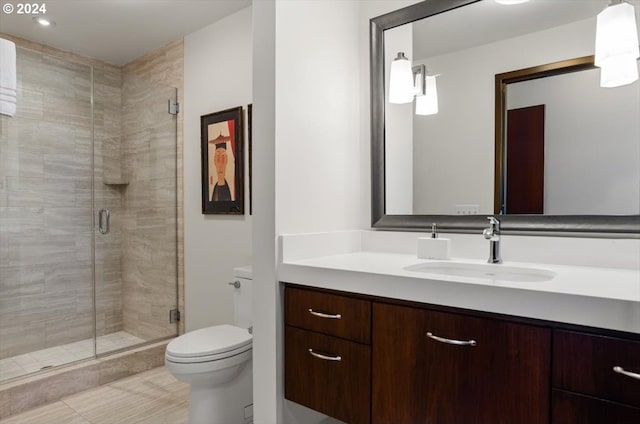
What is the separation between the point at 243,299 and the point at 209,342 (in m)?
0.35

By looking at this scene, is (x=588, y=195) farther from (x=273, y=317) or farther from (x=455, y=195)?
(x=273, y=317)

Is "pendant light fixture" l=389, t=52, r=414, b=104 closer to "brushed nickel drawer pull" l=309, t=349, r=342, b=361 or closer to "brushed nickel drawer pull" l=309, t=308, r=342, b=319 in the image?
"brushed nickel drawer pull" l=309, t=308, r=342, b=319

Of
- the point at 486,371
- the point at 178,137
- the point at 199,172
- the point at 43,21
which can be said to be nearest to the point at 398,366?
the point at 486,371

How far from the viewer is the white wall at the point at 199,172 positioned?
2580 mm

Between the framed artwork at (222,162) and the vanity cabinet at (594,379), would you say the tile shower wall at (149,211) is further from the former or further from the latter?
the vanity cabinet at (594,379)

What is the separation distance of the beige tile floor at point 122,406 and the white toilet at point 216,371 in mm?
363

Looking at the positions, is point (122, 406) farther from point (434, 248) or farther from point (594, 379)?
point (594, 379)

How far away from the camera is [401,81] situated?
1850mm

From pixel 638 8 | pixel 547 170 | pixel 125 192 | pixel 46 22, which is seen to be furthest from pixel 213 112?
pixel 638 8

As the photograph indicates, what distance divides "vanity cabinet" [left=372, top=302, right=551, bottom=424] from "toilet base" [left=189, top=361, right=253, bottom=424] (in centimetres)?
88

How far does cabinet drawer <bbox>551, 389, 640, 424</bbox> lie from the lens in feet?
2.87

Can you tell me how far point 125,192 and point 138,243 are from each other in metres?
0.43

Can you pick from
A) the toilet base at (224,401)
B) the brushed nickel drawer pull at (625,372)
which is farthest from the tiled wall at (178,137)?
the brushed nickel drawer pull at (625,372)

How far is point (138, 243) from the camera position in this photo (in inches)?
126
